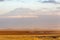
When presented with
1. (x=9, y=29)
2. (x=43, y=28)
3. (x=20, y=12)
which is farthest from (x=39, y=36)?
(x=20, y=12)

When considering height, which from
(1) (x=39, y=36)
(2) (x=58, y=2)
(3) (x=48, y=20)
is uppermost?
(2) (x=58, y=2)

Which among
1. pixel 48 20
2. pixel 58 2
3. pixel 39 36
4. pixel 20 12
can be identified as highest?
pixel 58 2

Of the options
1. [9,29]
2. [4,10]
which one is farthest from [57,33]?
[4,10]

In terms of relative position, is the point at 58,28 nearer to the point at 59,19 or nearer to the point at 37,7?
the point at 59,19

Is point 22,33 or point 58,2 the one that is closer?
point 22,33

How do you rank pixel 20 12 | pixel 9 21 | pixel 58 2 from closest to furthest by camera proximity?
pixel 9 21 < pixel 20 12 < pixel 58 2

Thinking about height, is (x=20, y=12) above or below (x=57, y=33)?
above

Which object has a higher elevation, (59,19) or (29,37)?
(59,19)

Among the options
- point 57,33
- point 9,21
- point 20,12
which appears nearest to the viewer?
point 57,33

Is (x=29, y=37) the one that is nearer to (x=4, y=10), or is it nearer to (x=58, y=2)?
(x=4, y=10)
